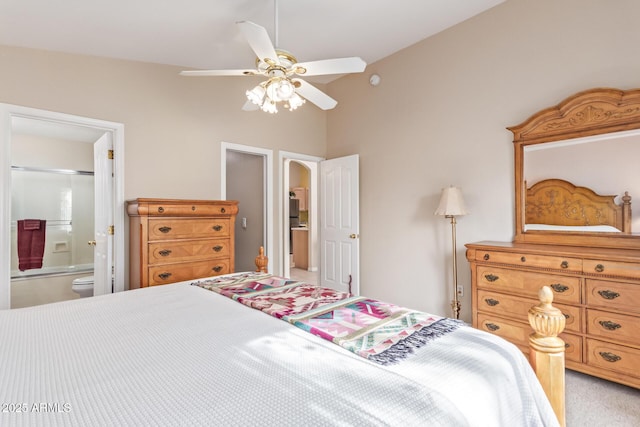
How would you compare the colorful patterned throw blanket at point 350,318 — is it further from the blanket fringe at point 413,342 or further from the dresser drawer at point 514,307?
the dresser drawer at point 514,307

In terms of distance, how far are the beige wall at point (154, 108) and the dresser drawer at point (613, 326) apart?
10.3 ft

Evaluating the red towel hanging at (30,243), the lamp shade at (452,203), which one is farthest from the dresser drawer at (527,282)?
the red towel hanging at (30,243)

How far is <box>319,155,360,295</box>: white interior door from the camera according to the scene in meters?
4.08

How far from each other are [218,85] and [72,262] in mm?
3552

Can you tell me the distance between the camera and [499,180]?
2.91m

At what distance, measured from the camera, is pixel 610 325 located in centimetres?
204

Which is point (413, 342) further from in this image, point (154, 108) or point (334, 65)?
point (154, 108)

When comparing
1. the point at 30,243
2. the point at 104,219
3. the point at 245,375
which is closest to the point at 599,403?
the point at 245,375

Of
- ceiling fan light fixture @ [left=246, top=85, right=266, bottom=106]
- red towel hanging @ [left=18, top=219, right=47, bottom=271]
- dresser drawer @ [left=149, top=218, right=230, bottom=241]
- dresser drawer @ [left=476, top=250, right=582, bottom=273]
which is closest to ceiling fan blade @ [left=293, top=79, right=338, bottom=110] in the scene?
ceiling fan light fixture @ [left=246, top=85, right=266, bottom=106]

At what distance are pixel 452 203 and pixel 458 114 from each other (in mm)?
973

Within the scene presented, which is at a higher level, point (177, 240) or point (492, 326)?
point (177, 240)

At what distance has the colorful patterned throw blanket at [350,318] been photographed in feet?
3.44

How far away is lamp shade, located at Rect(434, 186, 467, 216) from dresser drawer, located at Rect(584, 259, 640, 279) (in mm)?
1005

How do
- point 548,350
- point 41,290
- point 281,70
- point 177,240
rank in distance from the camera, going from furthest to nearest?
point 41,290
point 177,240
point 281,70
point 548,350
